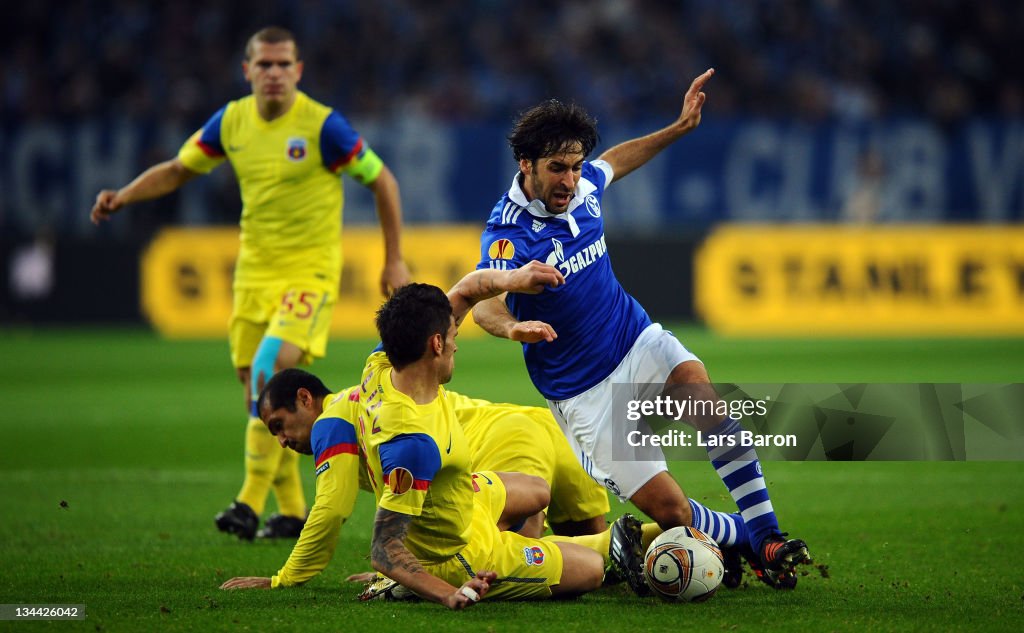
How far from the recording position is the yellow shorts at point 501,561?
16.9 feet

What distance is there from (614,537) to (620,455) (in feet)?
1.14

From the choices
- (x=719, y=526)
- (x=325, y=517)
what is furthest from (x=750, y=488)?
(x=325, y=517)

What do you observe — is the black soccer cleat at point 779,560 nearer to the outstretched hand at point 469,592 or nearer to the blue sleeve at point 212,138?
the outstretched hand at point 469,592

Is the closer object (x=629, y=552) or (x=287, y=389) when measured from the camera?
(x=629, y=552)

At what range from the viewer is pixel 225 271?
59.1 feet

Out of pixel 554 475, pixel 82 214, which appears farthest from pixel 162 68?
pixel 554 475

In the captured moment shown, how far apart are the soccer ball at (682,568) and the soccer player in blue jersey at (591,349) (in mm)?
243

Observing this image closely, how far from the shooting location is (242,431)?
11.3 m

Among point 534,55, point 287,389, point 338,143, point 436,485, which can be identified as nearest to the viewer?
point 436,485

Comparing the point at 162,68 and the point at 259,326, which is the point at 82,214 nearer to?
the point at 162,68

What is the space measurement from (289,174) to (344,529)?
1970 mm

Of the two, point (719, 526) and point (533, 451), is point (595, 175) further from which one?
point (719, 526)

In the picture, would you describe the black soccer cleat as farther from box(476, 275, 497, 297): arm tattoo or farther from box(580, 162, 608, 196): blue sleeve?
box(580, 162, 608, 196): blue sleeve

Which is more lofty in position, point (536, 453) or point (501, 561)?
point (536, 453)
